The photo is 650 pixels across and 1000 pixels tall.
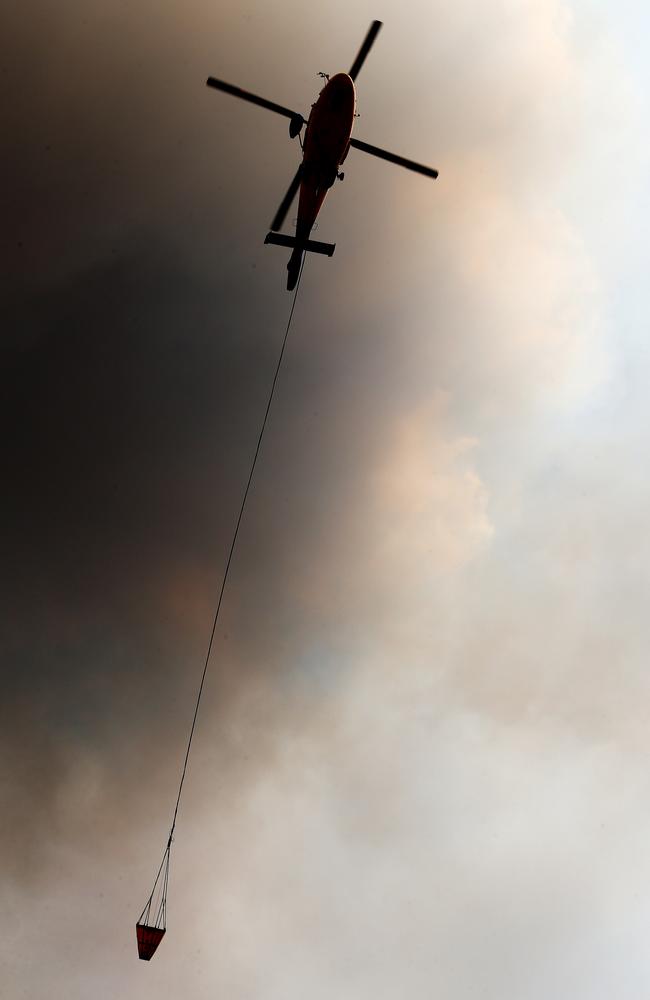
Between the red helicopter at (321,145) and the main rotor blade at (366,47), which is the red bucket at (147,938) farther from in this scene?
the main rotor blade at (366,47)

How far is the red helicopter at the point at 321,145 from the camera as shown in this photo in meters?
23.9

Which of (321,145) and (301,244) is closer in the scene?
(321,145)

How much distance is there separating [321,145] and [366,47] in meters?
3.13

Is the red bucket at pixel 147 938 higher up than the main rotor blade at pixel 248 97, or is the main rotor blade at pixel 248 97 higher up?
the main rotor blade at pixel 248 97

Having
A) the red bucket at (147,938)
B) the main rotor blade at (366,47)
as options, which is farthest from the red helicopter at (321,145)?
the red bucket at (147,938)

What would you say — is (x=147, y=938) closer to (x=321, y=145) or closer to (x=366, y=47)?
(x=321, y=145)

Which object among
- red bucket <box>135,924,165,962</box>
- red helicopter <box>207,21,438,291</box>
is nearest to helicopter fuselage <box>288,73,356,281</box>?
red helicopter <box>207,21,438,291</box>

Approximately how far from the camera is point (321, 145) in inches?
977

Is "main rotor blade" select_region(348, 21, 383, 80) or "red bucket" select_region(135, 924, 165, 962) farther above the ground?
"main rotor blade" select_region(348, 21, 383, 80)

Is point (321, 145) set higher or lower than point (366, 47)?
lower

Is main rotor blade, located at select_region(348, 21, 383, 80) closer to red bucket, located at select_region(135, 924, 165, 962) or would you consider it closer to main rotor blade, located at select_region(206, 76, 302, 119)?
main rotor blade, located at select_region(206, 76, 302, 119)

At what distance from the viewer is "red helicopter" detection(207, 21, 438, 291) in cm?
2394

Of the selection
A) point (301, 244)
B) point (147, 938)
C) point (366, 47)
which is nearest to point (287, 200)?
point (301, 244)

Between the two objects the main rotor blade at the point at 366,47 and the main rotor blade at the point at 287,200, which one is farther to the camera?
the main rotor blade at the point at 287,200
